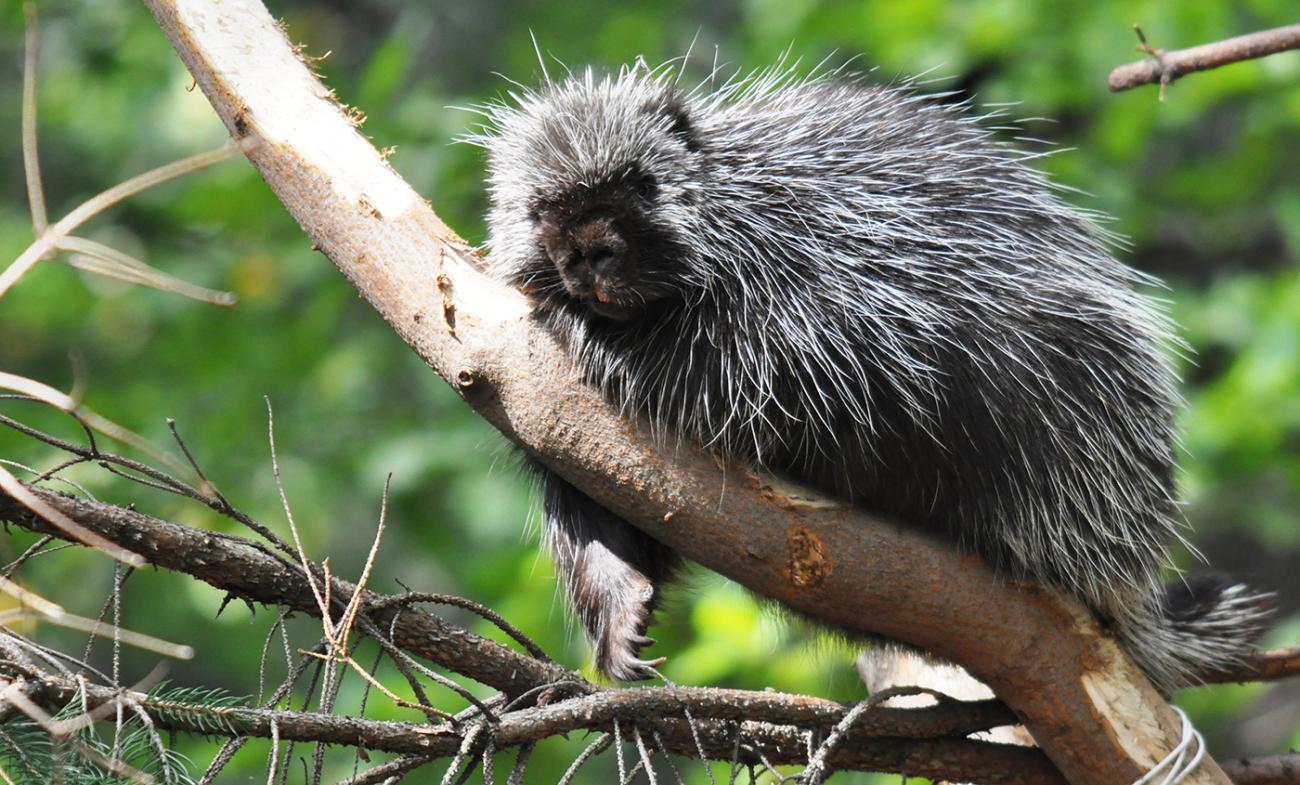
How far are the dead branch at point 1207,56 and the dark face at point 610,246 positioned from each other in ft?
2.66

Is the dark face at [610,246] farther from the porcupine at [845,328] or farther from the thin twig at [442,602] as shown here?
the thin twig at [442,602]

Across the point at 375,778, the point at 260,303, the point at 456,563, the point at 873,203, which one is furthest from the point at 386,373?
the point at 375,778

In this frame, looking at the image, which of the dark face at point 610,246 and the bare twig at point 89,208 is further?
the dark face at point 610,246

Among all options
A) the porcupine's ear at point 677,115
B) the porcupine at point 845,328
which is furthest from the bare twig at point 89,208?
the porcupine's ear at point 677,115

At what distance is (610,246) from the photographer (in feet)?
6.23

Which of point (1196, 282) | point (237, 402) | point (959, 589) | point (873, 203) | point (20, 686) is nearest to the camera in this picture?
point (20, 686)

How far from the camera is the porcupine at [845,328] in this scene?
1.95 m

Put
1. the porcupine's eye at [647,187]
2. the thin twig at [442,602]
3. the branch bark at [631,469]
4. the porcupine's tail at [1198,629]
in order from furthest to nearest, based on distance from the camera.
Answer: the porcupine's tail at [1198,629] → the porcupine's eye at [647,187] → the branch bark at [631,469] → the thin twig at [442,602]

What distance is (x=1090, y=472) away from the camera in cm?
217

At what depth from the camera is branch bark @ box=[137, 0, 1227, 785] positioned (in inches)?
69.6

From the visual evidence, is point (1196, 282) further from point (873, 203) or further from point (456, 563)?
point (873, 203)

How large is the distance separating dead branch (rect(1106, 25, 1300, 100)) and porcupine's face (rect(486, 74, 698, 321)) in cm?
74

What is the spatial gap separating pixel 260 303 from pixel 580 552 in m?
3.37

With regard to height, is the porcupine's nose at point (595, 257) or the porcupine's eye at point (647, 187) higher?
the porcupine's eye at point (647, 187)
